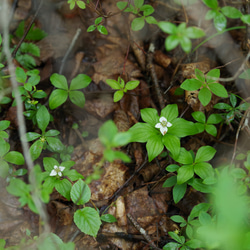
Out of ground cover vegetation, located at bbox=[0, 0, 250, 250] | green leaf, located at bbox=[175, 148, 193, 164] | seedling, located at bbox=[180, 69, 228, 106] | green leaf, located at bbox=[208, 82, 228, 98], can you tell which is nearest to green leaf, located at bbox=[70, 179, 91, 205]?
ground cover vegetation, located at bbox=[0, 0, 250, 250]

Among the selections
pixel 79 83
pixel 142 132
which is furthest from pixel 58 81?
pixel 142 132

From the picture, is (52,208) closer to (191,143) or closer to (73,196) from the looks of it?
(73,196)

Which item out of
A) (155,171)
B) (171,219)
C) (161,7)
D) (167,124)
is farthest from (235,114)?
(161,7)

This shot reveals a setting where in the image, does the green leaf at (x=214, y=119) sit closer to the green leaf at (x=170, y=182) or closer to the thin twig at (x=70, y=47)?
the green leaf at (x=170, y=182)

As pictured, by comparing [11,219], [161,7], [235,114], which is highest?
[161,7]

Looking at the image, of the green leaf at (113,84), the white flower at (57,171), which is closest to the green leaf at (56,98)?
the green leaf at (113,84)

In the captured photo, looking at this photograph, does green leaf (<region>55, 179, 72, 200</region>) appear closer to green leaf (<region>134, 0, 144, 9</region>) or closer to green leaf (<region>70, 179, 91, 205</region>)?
green leaf (<region>70, 179, 91, 205</region>)
